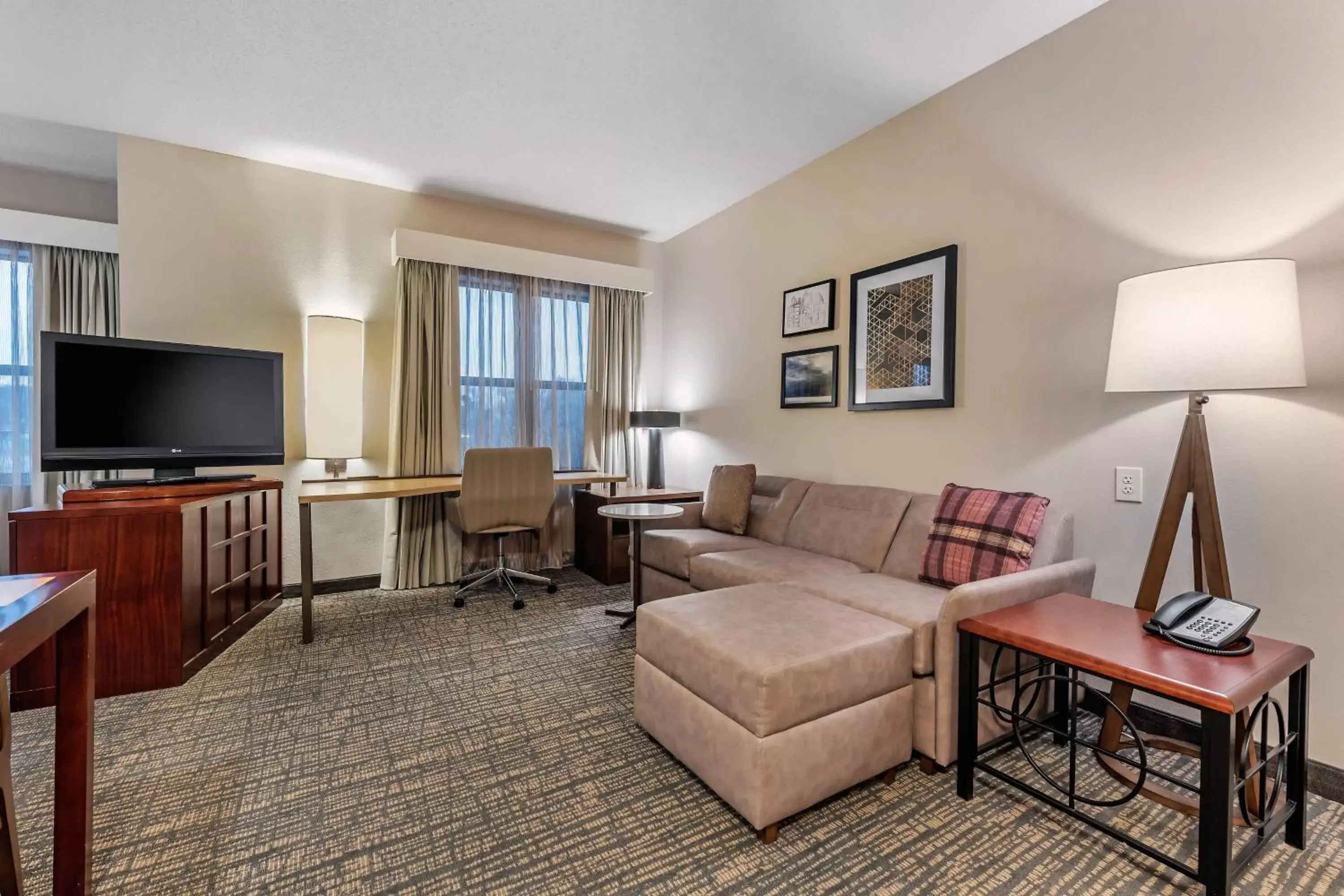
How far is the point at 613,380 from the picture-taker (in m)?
4.73

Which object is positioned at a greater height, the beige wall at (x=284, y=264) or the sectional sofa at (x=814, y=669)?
the beige wall at (x=284, y=264)

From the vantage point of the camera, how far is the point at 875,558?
267cm

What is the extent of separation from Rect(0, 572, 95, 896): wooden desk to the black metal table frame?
221 cm

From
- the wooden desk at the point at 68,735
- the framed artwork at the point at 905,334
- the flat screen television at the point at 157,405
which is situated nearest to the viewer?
the wooden desk at the point at 68,735

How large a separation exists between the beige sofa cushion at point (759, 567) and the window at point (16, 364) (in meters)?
4.20

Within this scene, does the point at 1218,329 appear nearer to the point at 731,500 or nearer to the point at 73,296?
the point at 731,500

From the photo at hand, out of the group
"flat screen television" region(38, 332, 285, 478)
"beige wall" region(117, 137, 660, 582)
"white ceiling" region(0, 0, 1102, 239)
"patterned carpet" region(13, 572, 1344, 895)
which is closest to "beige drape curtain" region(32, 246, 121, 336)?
"beige wall" region(117, 137, 660, 582)

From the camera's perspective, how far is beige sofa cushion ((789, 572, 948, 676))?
180cm

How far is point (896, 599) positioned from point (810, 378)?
5.67ft

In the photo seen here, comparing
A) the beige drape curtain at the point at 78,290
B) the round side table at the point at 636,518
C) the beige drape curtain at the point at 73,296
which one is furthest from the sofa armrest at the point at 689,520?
the beige drape curtain at the point at 78,290

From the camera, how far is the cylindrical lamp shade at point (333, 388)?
11.4ft

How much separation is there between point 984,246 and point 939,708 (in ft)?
6.52

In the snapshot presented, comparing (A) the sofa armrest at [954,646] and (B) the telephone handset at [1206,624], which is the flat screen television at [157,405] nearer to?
(A) the sofa armrest at [954,646]

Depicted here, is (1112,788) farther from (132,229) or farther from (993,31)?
(132,229)
